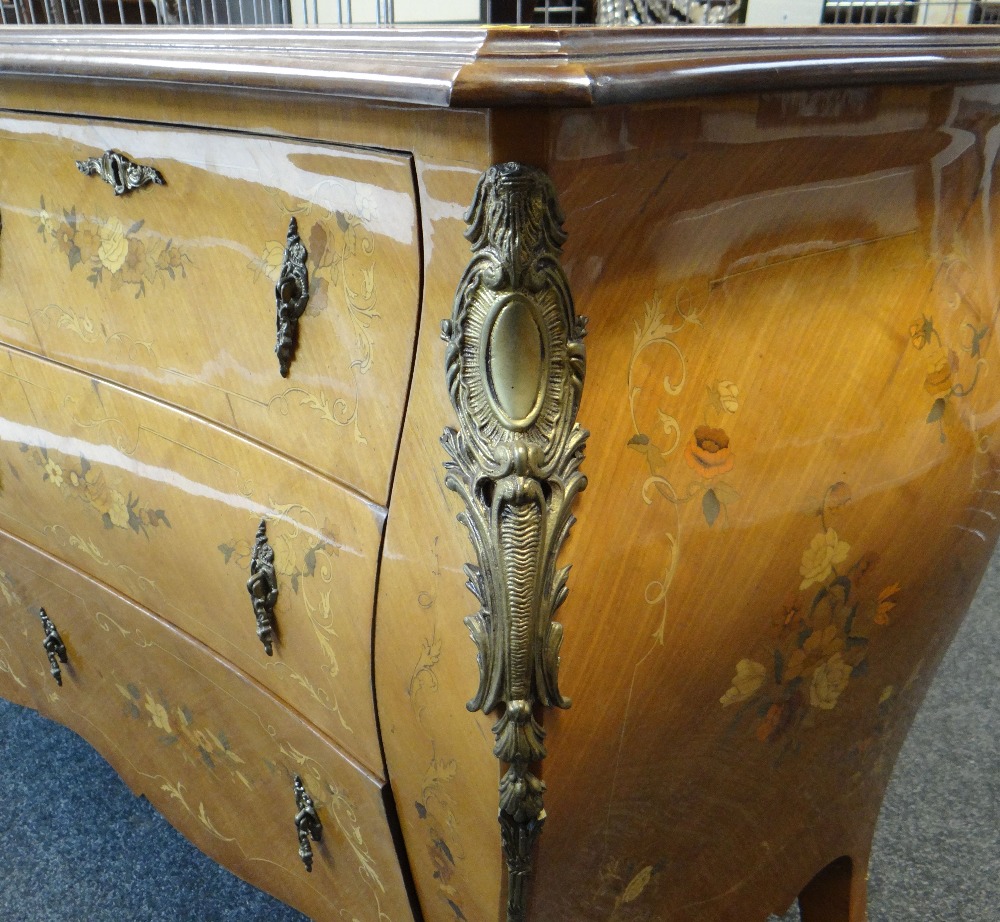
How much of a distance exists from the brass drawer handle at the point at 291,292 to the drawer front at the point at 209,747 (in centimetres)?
34

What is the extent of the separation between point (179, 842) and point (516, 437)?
114 cm

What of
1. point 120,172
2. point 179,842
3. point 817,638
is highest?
point 120,172

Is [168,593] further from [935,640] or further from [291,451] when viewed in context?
[935,640]

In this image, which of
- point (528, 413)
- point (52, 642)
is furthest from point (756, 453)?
point (52, 642)

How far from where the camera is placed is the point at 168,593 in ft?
3.07

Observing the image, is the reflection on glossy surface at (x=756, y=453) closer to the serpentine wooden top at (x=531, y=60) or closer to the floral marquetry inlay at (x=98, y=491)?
the serpentine wooden top at (x=531, y=60)

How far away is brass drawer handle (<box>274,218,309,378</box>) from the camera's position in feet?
2.14

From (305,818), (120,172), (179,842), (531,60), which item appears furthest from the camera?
Answer: (179,842)

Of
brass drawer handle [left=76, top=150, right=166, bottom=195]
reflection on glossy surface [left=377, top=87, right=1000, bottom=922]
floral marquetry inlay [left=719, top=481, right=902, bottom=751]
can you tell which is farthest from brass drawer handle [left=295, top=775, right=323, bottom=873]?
brass drawer handle [left=76, top=150, right=166, bottom=195]

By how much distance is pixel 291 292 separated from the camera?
0.67m

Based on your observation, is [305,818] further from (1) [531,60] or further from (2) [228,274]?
(1) [531,60]

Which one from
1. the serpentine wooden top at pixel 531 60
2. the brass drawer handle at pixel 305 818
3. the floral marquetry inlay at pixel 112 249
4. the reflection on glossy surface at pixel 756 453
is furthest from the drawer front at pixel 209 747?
the serpentine wooden top at pixel 531 60

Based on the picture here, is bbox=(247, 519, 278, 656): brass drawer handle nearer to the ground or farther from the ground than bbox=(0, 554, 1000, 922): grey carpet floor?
farther from the ground

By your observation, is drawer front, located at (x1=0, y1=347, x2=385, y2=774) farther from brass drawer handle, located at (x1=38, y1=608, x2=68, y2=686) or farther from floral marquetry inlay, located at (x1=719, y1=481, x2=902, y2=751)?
floral marquetry inlay, located at (x1=719, y1=481, x2=902, y2=751)
